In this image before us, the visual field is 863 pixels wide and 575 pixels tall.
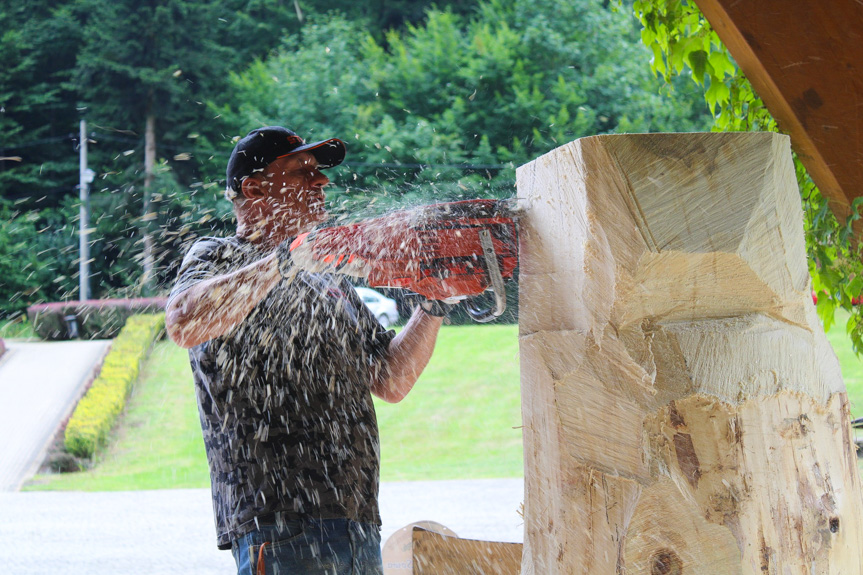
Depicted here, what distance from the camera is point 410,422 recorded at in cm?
909

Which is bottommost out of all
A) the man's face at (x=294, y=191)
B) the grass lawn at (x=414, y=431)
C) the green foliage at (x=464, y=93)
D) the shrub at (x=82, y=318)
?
the grass lawn at (x=414, y=431)

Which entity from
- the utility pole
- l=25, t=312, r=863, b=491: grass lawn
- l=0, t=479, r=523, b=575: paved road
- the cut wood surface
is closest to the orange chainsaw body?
the cut wood surface

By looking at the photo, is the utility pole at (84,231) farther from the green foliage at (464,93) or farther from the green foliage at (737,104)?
the green foliage at (737,104)

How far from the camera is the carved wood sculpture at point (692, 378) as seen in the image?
112 centimetres

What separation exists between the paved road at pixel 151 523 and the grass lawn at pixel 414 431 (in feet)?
1.81

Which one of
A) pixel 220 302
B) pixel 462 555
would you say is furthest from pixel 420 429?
pixel 220 302

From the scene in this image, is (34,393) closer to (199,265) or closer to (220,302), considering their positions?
(199,265)

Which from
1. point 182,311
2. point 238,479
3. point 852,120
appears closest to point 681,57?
point 852,120

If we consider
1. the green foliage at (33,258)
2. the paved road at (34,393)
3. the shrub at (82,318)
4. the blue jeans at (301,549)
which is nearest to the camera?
the blue jeans at (301,549)

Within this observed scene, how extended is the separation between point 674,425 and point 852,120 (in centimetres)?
69

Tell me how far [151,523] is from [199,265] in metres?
5.13

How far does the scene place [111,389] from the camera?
9922mm

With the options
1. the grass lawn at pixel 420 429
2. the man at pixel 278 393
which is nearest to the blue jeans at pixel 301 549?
the man at pixel 278 393

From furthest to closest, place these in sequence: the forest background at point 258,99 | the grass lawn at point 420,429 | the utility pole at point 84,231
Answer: the utility pole at point 84,231 < the forest background at point 258,99 < the grass lawn at point 420,429
